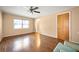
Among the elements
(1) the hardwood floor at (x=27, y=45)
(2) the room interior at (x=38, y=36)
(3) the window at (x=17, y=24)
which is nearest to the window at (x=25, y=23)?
(2) the room interior at (x=38, y=36)

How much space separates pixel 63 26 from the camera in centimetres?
488

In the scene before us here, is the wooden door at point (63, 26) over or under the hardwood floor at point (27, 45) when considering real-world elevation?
over

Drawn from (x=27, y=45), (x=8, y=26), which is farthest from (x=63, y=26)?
(x=8, y=26)

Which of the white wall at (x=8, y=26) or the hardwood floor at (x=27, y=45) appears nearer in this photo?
the hardwood floor at (x=27, y=45)

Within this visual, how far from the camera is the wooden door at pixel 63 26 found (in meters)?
4.48

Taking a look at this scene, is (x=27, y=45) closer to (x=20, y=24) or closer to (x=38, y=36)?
(x=38, y=36)

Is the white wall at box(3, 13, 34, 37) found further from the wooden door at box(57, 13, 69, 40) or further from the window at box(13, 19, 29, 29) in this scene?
the wooden door at box(57, 13, 69, 40)

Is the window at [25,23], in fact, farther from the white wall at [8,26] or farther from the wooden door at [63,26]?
the wooden door at [63,26]

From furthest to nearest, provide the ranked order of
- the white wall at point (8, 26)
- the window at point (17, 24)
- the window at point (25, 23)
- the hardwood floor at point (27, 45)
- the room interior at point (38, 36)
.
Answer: the window at point (25, 23)
the window at point (17, 24)
the white wall at point (8, 26)
the room interior at point (38, 36)
the hardwood floor at point (27, 45)

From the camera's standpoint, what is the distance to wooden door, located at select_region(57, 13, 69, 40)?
448cm

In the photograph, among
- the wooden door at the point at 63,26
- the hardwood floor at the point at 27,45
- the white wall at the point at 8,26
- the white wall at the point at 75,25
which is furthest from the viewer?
the white wall at the point at 8,26
